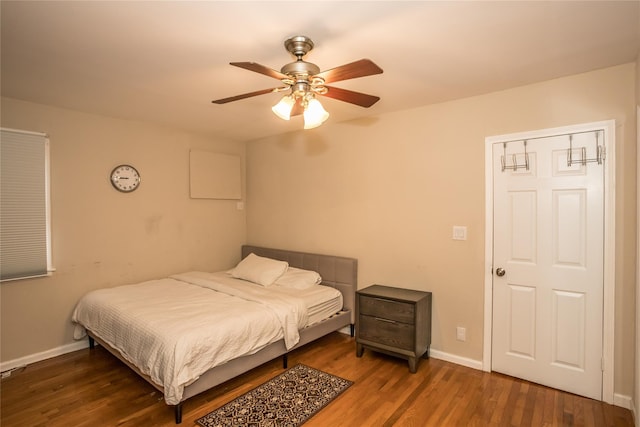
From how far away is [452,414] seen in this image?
247 centimetres

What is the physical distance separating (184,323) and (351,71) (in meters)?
2.12

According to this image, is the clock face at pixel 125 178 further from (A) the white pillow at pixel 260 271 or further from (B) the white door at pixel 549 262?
(B) the white door at pixel 549 262

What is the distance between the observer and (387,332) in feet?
10.6

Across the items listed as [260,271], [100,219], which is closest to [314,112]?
[260,271]

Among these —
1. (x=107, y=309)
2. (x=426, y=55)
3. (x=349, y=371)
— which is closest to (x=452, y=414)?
(x=349, y=371)

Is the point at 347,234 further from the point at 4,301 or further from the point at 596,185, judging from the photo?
the point at 4,301

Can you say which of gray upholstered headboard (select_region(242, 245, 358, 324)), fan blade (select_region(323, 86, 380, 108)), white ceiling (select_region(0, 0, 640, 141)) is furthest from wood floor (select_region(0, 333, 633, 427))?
white ceiling (select_region(0, 0, 640, 141))

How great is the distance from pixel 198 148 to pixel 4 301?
256cm

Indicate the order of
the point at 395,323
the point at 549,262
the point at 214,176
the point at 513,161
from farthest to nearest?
the point at 214,176, the point at 395,323, the point at 513,161, the point at 549,262

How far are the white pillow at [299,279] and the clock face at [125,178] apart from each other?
2.02m

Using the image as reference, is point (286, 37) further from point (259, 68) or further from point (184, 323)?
point (184, 323)

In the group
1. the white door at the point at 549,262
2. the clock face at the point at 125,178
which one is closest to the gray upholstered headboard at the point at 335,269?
the white door at the point at 549,262

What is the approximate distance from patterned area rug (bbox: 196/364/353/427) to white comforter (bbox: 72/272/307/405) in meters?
0.30

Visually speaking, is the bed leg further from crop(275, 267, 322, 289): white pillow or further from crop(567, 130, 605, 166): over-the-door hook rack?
crop(567, 130, 605, 166): over-the-door hook rack
